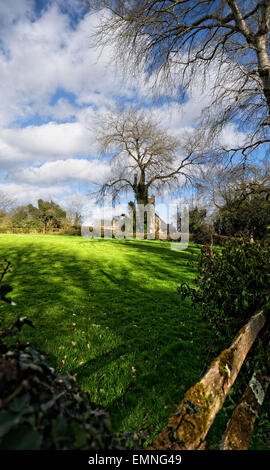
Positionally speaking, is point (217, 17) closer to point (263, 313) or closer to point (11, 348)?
point (263, 313)

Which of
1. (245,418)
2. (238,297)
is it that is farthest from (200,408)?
(238,297)

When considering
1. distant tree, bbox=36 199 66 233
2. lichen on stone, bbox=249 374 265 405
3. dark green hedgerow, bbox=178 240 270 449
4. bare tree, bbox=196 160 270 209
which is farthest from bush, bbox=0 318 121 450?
distant tree, bbox=36 199 66 233

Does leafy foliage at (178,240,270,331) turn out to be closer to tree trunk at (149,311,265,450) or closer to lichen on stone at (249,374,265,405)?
lichen on stone at (249,374,265,405)

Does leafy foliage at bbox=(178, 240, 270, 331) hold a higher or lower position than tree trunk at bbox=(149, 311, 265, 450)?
higher

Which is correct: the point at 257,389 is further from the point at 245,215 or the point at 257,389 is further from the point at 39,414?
the point at 245,215

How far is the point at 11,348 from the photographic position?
1042 mm

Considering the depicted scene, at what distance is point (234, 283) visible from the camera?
10.7 ft

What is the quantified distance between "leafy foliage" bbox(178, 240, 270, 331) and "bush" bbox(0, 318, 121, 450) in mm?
2570

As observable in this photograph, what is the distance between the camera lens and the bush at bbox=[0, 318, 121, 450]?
0.64 meters

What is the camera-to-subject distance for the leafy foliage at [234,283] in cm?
305

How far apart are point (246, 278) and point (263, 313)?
49 cm

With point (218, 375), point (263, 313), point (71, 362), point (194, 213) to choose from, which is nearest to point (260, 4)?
point (263, 313)

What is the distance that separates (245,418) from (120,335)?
8.80 ft
